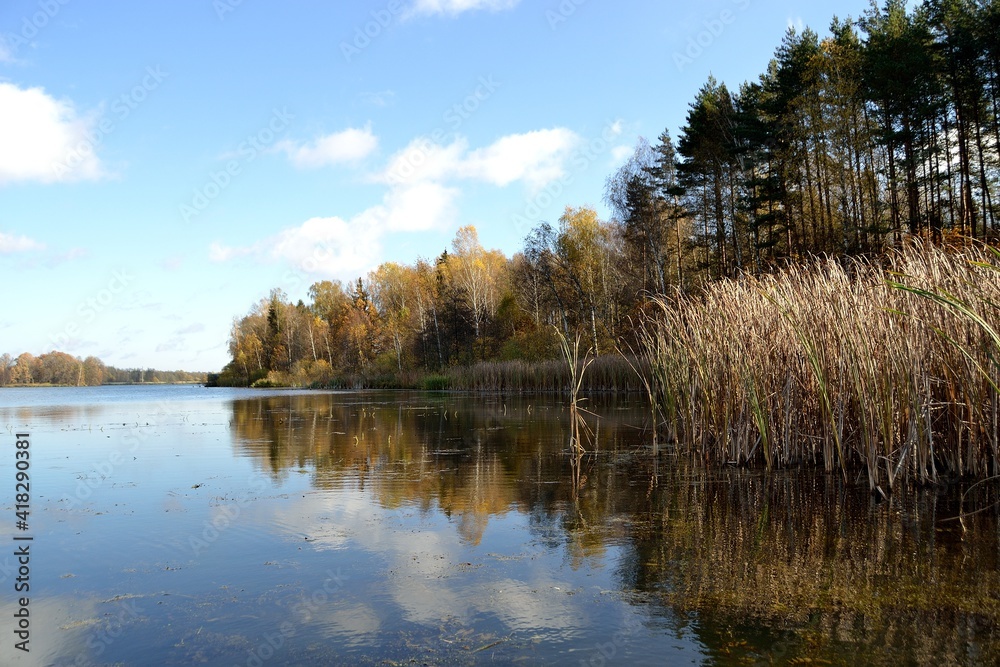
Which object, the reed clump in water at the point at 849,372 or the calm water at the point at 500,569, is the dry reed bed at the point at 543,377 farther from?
the calm water at the point at 500,569

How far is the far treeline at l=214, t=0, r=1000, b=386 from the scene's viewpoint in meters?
22.6

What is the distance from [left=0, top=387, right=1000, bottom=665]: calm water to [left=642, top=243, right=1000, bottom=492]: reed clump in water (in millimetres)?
502

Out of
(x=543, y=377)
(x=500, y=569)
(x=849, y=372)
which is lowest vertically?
(x=500, y=569)

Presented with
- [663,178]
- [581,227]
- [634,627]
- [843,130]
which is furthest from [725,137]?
[634,627]

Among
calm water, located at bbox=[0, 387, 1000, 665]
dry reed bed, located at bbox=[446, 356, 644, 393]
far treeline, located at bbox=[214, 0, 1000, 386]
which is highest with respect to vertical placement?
far treeline, located at bbox=[214, 0, 1000, 386]

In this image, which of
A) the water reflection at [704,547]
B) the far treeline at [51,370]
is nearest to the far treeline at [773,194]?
the water reflection at [704,547]

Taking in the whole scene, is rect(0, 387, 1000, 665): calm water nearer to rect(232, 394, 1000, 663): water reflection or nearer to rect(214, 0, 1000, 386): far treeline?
rect(232, 394, 1000, 663): water reflection

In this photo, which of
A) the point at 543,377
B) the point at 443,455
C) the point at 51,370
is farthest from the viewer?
the point at 51,370

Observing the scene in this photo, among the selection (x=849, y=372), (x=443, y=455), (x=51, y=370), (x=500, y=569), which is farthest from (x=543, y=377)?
(x=51, y=370)

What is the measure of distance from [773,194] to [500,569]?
85.0 feet

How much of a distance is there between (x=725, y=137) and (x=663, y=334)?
73.8 feet

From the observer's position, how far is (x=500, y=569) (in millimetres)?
4531

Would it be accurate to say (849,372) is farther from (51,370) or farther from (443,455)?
(51,370)

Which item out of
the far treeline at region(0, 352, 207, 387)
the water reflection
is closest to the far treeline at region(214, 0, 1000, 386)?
the water reflection
